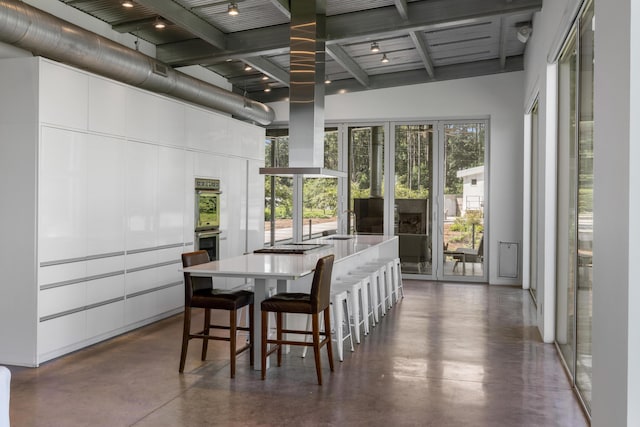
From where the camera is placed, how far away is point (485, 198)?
957 centimetres

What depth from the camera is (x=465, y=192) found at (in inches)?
380

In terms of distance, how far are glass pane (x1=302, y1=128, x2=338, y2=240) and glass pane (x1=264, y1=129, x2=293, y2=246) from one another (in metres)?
0.30

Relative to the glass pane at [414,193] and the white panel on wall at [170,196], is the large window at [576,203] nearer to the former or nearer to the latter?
the white panel on wall at [170,196]

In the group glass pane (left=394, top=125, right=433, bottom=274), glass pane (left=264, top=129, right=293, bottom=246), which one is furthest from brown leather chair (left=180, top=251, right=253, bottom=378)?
glass pane (left=394, top=125, right=433, bottom=274)

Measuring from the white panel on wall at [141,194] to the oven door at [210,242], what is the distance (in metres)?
0.91

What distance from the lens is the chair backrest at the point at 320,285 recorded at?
4.25m

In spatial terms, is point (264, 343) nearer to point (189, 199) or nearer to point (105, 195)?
point (105, 195)

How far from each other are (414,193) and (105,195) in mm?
5810

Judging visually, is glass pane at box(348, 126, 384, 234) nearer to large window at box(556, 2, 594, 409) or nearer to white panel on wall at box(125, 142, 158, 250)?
white panel on wall at box(125, 142, 158, 250)

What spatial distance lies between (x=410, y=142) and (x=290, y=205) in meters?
2.46

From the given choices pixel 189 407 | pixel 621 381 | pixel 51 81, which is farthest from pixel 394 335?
pixel 51 81

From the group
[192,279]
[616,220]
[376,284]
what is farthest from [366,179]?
[616,220]

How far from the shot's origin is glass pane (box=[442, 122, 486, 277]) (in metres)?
9.62

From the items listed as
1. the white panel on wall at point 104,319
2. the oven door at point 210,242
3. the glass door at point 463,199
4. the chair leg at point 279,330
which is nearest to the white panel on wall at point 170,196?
the oven door at point 210,242
